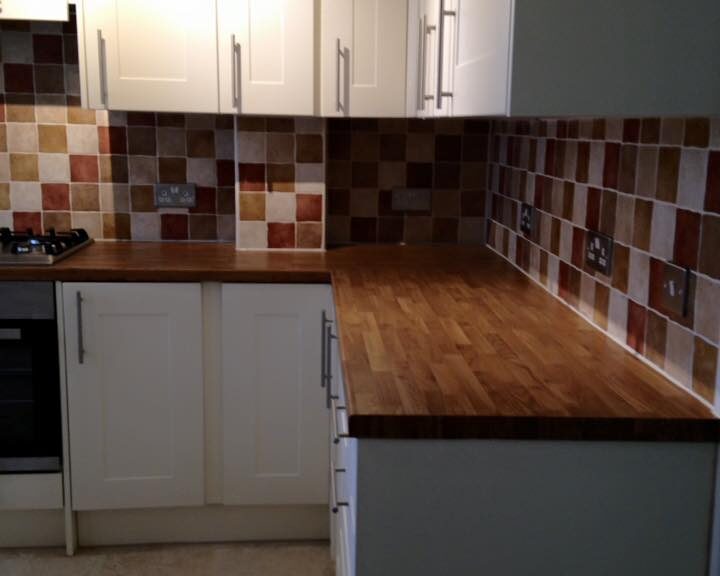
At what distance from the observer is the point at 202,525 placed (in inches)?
113

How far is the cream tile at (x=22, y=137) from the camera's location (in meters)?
3.11

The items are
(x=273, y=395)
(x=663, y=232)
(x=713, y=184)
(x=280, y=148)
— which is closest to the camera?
(x=713, y=184)

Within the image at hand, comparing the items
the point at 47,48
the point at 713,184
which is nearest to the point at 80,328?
the point at 47,48

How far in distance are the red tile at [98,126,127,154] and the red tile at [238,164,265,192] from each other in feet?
1.62

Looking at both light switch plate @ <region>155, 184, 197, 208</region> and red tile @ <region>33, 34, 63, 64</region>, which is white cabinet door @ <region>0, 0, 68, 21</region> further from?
light switch plate @ <region>155, 184, 197, 208</region>

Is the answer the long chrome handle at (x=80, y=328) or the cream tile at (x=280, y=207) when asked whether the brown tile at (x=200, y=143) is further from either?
the long chrome handle at (x=80, y=328)

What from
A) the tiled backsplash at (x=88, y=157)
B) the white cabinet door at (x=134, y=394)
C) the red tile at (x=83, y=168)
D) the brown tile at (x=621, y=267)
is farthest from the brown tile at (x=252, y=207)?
the brown tile at (x=621, y=267)

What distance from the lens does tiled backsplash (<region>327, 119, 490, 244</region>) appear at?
3.23 m

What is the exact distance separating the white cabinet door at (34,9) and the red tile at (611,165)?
1728mm

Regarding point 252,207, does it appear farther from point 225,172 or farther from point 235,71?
point 235,71

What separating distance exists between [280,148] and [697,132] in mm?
1718

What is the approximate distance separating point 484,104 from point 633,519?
30.0 inches

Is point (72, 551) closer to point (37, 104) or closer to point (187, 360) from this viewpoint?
point (187, 360)

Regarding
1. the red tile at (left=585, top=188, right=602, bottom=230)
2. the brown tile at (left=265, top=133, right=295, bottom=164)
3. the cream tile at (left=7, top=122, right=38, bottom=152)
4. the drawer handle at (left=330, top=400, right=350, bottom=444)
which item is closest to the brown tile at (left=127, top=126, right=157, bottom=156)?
the cream tile at (left=7, top=122, right=38, bottom=152)
